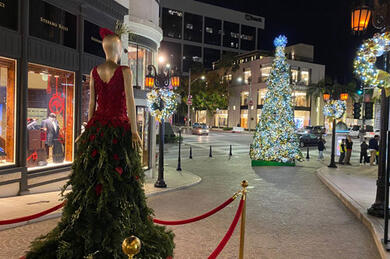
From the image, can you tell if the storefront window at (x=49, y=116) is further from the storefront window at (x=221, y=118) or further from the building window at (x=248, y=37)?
the building window at (x=248, y=37)

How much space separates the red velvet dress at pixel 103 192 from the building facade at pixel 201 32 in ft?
239

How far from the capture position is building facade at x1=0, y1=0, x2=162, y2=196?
914cm

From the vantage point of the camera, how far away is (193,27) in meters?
82.6

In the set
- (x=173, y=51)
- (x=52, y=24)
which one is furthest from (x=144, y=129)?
(x=173, y=51)

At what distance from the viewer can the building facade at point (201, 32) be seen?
79062mm

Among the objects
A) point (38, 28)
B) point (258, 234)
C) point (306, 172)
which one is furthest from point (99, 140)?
point (306, 172)

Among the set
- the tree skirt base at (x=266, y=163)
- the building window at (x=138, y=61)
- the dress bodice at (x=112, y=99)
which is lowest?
the tree skirt base at (x=266, y=163)

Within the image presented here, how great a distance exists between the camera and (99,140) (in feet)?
12.8

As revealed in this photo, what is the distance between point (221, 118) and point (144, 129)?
200 feet

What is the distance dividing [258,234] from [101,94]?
4.87 meters

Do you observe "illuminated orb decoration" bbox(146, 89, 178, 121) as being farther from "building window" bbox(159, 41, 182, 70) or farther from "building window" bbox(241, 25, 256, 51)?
"building window" bbox(241, 25, 256, 51)

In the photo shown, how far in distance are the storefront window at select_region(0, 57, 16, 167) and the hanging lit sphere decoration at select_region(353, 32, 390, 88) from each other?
9393 mm

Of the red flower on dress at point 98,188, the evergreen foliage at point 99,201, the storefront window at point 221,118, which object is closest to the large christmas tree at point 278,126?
the evergreen foliage at point 99,201

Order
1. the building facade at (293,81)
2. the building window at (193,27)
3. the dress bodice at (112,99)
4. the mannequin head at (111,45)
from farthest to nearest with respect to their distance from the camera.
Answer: the building window at (193,27) → the building facade at (293,81) → the mannequin head at (111,45) → the dress bodice at (112,99)
